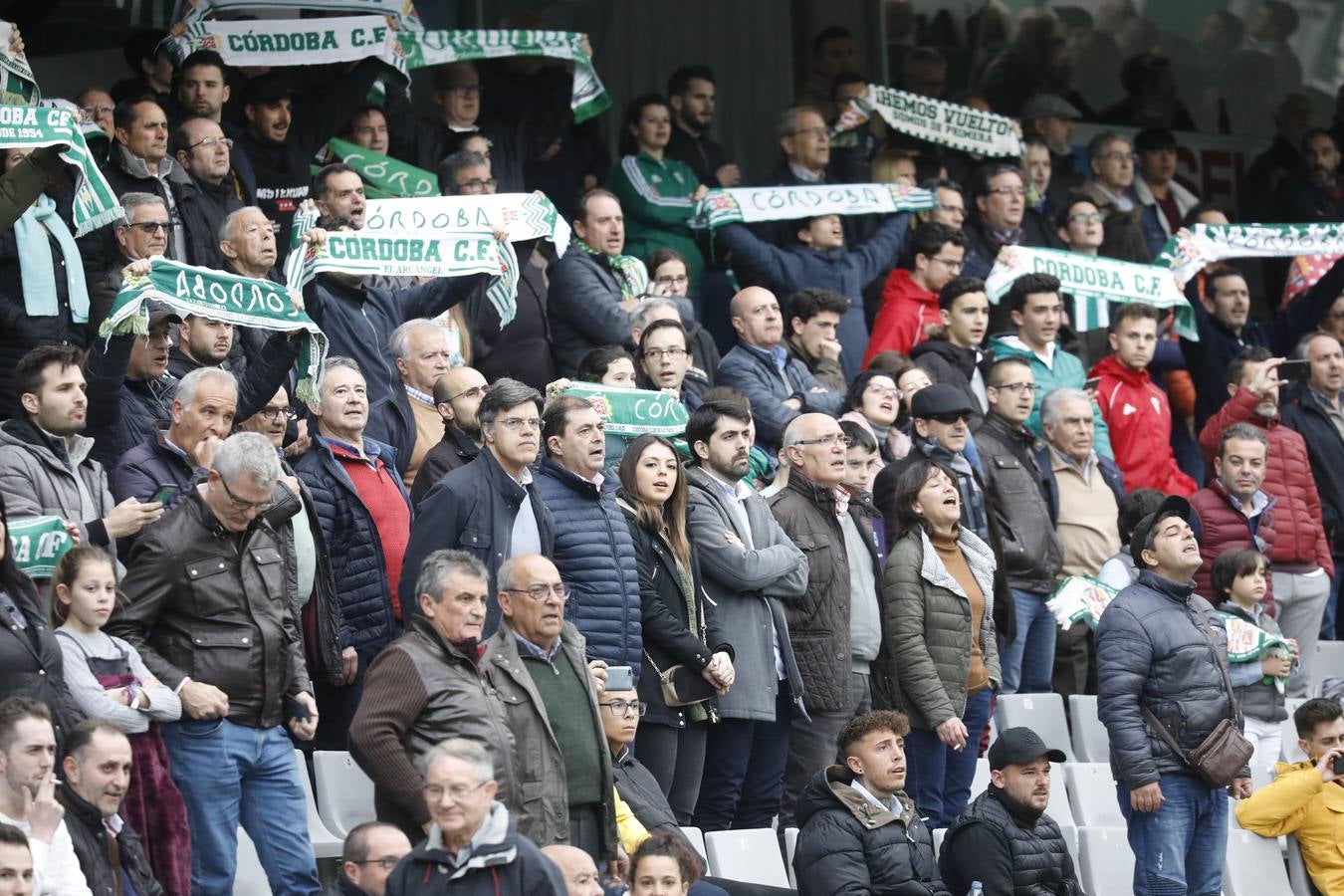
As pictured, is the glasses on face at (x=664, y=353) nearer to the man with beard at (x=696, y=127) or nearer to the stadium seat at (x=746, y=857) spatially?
the stadium seat at (x=746, y=857)

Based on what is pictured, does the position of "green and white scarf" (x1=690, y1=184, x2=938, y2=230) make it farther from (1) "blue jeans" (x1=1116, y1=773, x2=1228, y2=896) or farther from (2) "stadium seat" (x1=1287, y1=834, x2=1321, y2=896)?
(2) "stadium seat" (x1=1287, y1=834, x2=1321, y2=896)

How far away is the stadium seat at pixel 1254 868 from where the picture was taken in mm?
9898

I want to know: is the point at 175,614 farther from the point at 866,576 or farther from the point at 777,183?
the point at 777,183

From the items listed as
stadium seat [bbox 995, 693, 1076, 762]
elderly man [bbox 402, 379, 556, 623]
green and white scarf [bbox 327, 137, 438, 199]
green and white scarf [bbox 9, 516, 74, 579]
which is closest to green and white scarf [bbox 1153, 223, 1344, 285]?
stadium seat [bbox 995, 693, 1076, 762]

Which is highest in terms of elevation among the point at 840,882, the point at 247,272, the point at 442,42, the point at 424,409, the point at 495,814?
the point at 442,42

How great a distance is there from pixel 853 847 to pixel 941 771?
1.70 metres

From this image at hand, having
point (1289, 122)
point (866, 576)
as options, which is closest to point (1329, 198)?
point (1289, 122)

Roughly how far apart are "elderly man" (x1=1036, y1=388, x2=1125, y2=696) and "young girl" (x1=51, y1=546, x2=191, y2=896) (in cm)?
523

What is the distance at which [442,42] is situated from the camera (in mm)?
12695

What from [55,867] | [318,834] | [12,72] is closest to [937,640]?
[318,834]

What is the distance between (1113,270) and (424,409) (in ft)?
16.2

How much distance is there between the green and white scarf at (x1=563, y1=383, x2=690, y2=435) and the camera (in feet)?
32.0

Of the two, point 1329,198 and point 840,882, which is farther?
point 1329,198

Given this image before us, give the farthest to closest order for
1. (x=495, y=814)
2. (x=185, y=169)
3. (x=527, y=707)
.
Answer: (x=185, y=169) < (x=527, y=707) < (x=495, y=814)
